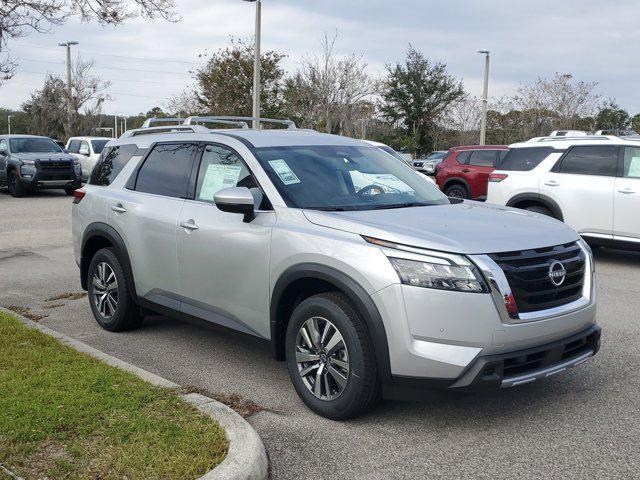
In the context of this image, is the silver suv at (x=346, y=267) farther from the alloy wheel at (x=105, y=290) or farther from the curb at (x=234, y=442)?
the curb at (x=234, y=442)

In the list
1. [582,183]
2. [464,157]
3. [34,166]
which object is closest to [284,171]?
[582,183]

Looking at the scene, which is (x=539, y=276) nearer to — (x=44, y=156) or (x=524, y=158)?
(x=524, y=158)

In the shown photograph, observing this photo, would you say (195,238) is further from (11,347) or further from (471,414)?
(471,414)

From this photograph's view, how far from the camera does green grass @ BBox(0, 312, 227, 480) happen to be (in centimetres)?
347

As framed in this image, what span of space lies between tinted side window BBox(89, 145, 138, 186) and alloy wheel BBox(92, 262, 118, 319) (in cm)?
81

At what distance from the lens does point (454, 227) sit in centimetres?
427

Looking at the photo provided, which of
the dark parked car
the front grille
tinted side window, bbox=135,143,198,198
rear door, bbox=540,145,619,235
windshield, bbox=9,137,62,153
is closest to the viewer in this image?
the front grille

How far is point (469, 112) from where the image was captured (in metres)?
48.0

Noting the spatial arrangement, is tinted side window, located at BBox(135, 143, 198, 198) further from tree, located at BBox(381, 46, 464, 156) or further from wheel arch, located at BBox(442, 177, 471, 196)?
tree, located at BBox(381, 46, 464, 156)

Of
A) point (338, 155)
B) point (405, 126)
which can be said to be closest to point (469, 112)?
point (405, 126)

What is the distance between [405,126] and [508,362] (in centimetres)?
4802

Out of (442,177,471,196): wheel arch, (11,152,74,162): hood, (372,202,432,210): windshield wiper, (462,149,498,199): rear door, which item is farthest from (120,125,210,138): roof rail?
(11,152,74,162): hood

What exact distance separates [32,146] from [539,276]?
21.3 metres

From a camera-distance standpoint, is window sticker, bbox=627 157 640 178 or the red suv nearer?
window sticker, bbox=627 157 640 178
